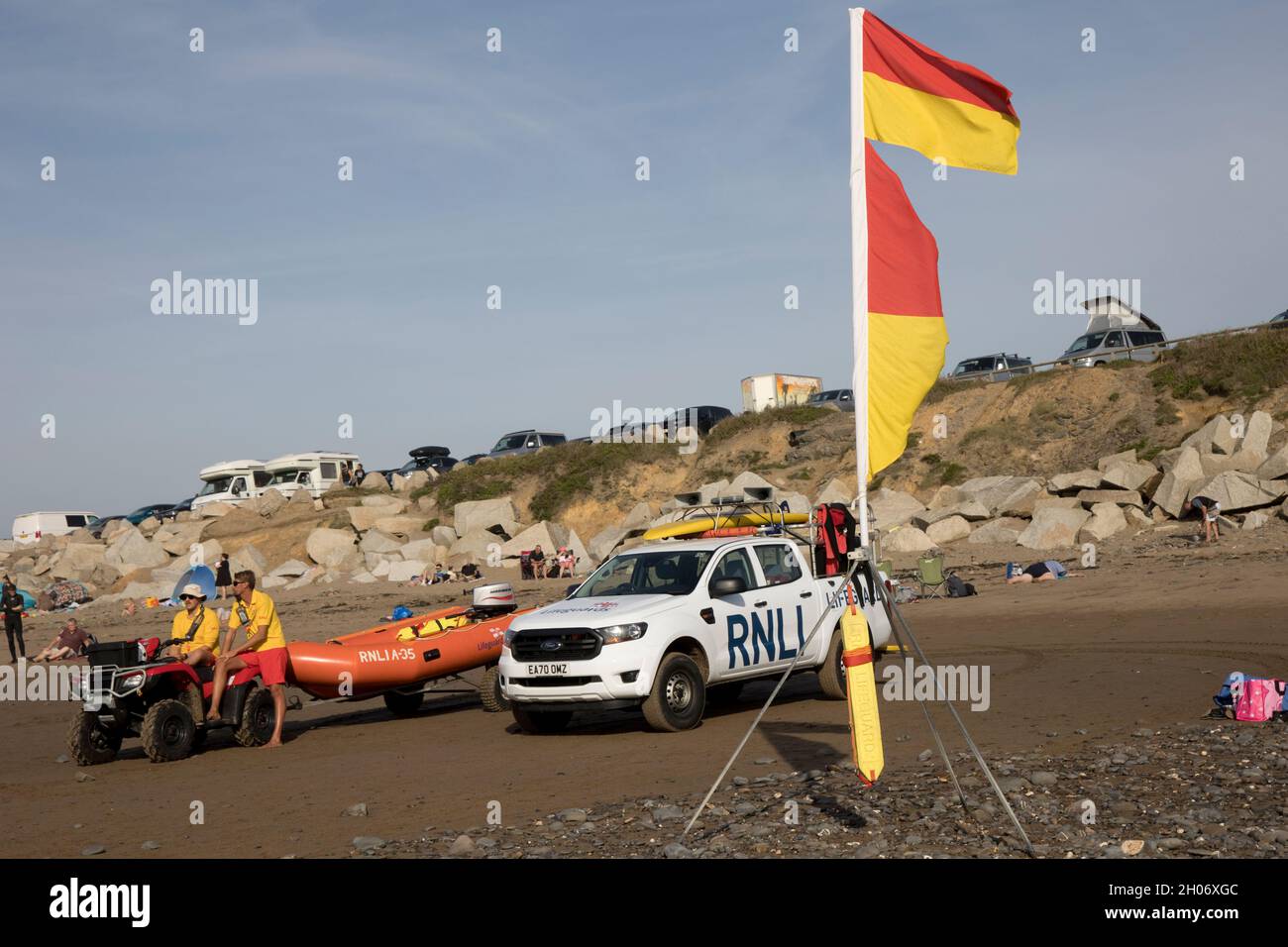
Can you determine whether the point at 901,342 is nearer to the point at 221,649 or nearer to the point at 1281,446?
the point at 221,649

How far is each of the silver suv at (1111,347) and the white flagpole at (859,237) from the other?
39635 mm

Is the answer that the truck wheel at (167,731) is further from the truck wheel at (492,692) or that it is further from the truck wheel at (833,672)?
the truck wheel at (833,672)

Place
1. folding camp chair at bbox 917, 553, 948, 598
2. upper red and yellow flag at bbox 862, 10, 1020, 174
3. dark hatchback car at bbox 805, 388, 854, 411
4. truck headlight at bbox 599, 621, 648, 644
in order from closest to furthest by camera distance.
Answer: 1. upper red and yellow flag at bbox 862, 10, 1020, 174
2. truck headlight at bbox 599, 621, 648, 644
3. folding camp chair at bbox 917, 553, 948, 598
4. dark hatchback car at bbox 805, 388, 854, 411

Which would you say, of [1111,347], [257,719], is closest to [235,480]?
[1111,347]

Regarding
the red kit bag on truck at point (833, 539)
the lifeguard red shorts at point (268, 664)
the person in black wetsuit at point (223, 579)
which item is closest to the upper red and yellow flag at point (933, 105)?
the red kit bag on truck at point (833, 539)

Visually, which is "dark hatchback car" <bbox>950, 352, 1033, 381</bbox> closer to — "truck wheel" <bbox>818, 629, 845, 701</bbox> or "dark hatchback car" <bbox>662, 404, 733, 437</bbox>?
"dark hatchback car" <bbox>662, 404, 733, 437</bbox>

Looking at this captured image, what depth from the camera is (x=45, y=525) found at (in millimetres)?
60938

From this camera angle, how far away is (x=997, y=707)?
12734 mm

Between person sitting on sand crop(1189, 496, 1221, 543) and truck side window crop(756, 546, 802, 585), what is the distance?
633 inches

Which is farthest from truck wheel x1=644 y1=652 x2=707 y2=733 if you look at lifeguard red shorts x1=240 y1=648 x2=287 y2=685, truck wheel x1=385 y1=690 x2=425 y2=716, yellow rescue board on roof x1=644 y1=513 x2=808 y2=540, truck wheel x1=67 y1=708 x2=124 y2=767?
truck wheel x1=67 y1=708 x2=124 y2=767

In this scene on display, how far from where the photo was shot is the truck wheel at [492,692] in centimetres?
1552

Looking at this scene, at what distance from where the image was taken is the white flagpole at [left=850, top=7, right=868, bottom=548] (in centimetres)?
778
